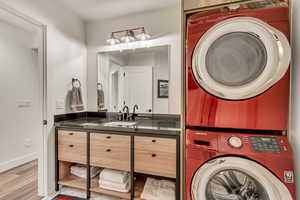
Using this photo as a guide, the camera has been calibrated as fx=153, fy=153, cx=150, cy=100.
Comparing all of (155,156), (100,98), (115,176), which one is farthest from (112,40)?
(115,176)

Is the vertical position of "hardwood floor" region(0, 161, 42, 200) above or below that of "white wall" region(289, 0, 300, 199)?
below

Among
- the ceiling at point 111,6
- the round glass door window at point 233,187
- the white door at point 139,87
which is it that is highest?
the ceiling at point 111,6

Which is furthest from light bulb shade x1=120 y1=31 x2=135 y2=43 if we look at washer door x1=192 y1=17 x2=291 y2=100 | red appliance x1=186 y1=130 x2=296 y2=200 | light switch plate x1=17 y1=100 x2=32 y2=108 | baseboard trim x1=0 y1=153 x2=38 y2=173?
baseboard trim x1=0 y1=153 x2=38 y2=173

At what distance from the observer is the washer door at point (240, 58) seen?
1009 millimetres

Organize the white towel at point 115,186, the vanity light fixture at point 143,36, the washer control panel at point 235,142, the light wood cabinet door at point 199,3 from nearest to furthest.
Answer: the washer control panel at point 235,142 → the light wood cabinet door at point 199,3 → the white towel at point 115,186 → the vanity light fixture at point 143,36

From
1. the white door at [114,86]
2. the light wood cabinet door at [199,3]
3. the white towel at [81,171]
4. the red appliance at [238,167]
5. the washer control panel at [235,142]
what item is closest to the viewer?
the red appliance at [238,167]

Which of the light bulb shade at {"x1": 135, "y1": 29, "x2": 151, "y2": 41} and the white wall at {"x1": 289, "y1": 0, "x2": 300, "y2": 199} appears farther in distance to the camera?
the light bulb shade at {"x1": 135, "y1": 29, "x2": 151, "y2": 41}

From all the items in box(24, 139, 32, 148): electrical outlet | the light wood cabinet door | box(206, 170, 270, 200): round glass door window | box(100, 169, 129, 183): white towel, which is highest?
the light wood cabinet door

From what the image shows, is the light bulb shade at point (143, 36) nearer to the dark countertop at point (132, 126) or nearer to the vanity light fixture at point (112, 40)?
the vanity light fixture at point (112, 40)

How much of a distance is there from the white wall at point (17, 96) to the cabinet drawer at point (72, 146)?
767 millimetres

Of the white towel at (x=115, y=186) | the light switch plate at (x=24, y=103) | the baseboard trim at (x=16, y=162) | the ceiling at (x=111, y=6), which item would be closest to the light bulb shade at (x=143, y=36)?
the ceiling at (x=111, y=6)

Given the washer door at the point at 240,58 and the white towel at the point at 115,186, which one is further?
the white towel at the point at 115,186

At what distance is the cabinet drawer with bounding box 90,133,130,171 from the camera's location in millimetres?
1690

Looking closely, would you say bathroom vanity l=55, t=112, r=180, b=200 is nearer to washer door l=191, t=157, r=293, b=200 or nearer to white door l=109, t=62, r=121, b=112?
washer door l=191, t=157, r=293, b=200
